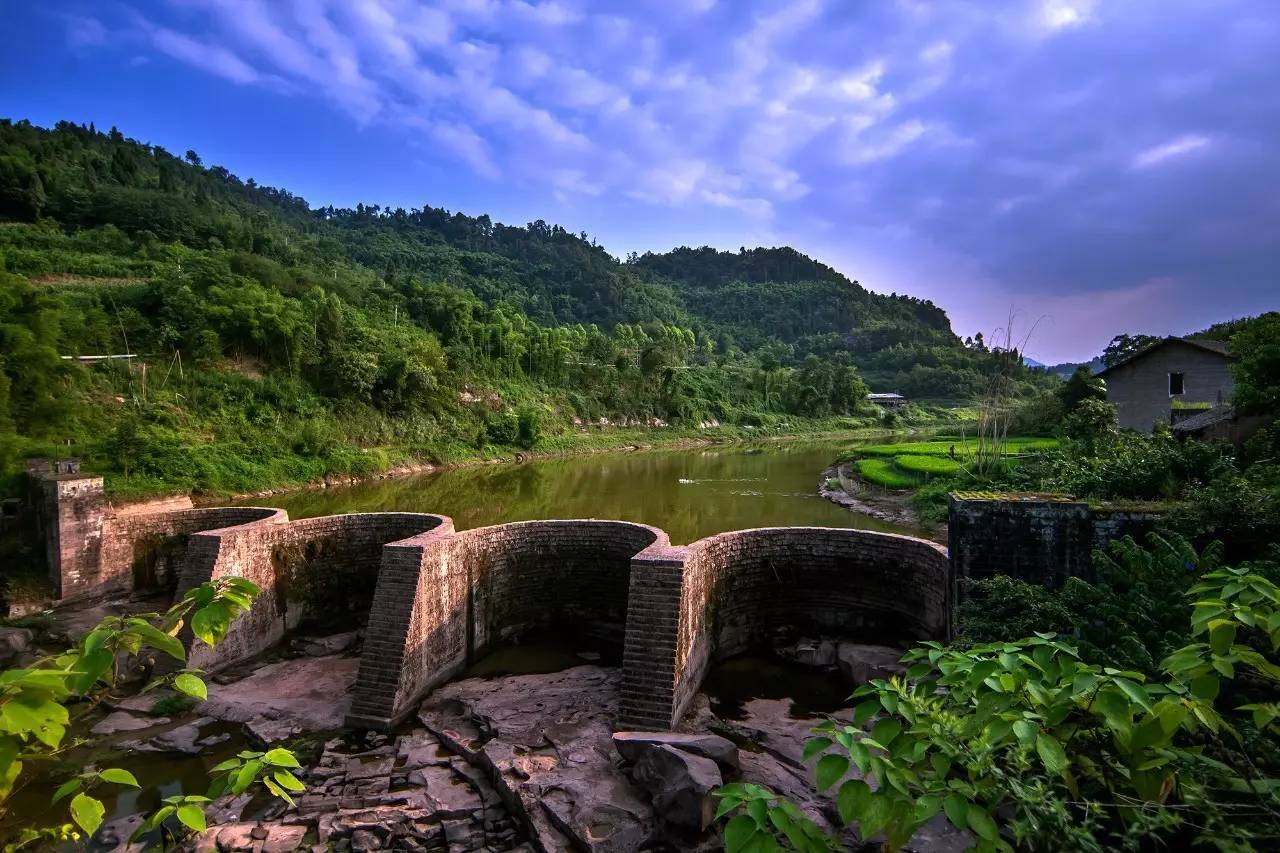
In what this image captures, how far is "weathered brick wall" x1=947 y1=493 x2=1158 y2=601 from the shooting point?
6.98 meters

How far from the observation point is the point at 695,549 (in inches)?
342

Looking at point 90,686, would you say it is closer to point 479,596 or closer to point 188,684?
point 188,684

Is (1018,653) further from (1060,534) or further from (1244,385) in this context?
(1244,385)

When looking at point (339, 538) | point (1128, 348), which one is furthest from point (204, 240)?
point (1128, 348)

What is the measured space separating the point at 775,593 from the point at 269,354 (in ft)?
99.1

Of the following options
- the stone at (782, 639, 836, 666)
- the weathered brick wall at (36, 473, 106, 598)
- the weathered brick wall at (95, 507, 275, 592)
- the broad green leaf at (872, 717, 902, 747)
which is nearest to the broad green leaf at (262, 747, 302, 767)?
the broad green leaf at (872, 717, 902, 747)

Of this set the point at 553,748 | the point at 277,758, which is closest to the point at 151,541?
the point at 553,748

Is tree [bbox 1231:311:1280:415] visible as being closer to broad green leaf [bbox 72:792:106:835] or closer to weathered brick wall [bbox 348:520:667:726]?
weathered brick wall [bbox 348:520:667:726]

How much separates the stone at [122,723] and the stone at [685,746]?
619 cm

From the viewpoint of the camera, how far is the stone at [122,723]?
26.0 feet

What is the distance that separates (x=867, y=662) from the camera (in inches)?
349

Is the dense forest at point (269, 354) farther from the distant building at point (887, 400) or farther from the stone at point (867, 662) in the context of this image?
the stone at point (867, 662)

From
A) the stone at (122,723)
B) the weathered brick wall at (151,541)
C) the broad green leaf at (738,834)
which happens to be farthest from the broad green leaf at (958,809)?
the weathered brick wall at (151,541)

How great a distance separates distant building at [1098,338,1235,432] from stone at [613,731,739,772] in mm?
20287
